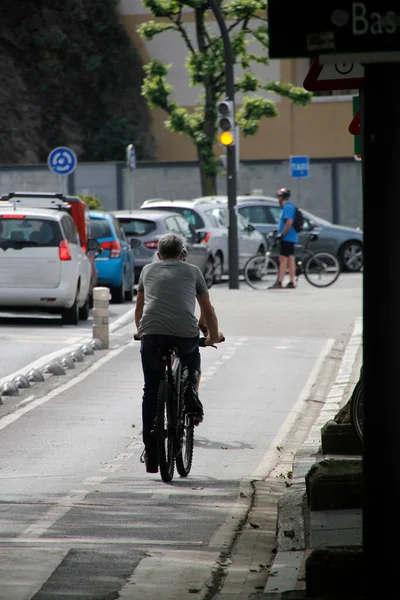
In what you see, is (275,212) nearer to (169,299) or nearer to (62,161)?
(62,161)

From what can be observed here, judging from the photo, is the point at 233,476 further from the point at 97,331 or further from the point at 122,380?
the point at 97,331

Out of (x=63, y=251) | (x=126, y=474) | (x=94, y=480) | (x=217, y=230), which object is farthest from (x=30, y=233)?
(x=94, y=480)

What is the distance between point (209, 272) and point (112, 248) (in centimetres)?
393

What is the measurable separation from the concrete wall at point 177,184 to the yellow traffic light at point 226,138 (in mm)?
14770

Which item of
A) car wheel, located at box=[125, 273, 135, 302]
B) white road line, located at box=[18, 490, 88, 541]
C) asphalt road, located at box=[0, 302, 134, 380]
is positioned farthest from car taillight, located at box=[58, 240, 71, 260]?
white road line, located at box=[18, 490, 88, 541]

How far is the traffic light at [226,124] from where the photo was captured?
89.4ft

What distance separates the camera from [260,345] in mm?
18672

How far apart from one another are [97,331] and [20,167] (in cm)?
2689

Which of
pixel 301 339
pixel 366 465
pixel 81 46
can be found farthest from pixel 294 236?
pixel 81 46

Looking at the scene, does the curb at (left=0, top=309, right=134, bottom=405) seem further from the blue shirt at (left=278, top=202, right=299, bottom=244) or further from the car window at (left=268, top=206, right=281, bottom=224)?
the car window at (left=268, top=206, right=281, bottom=224)

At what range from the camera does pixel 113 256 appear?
24.5 metres

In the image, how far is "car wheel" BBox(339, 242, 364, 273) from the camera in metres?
33.7

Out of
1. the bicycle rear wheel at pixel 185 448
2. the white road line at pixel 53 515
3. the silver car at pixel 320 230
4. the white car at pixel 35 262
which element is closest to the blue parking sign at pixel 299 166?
the silver car at pixel 320 230

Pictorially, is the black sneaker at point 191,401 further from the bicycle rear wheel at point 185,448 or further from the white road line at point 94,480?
the white road line at point 94,480
